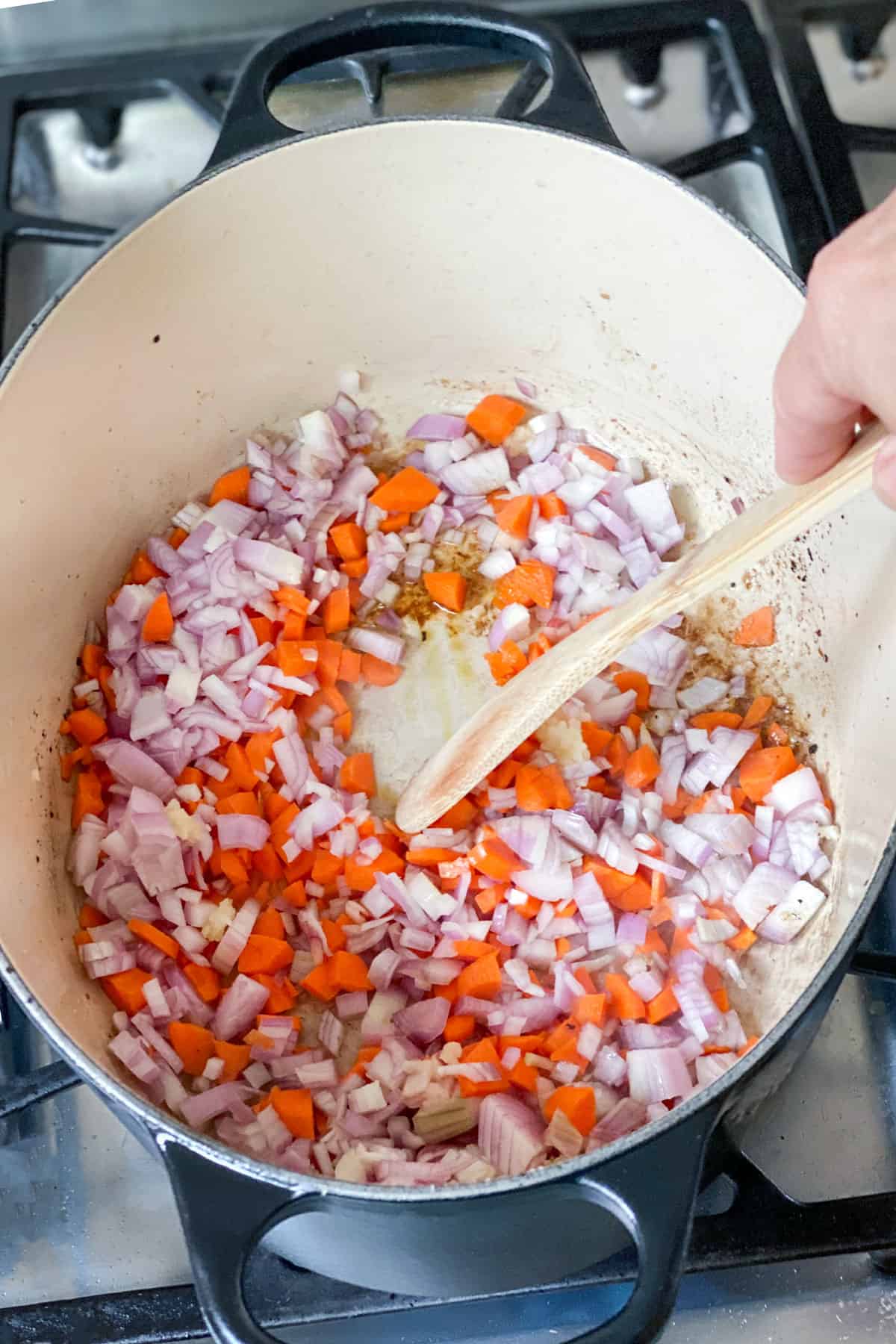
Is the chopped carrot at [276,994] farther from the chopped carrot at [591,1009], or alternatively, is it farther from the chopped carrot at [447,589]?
the chopped carrot at [447,589]

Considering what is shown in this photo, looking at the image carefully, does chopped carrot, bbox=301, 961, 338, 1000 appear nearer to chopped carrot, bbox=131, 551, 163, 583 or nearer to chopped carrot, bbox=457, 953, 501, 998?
chopped carrot, bbox=457, 953, 501, 998

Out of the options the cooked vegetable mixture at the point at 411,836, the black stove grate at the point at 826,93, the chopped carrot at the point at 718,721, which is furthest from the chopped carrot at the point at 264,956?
the black stove grate at the point at 826,93

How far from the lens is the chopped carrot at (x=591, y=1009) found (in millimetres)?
1023

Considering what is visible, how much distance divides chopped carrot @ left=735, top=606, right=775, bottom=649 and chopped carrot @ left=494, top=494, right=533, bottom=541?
9.5 inches

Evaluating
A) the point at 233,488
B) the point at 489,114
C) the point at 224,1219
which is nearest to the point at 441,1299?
the point at 224,1219

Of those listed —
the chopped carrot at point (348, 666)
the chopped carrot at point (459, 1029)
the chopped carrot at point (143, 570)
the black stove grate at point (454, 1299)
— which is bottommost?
the black stove grate at point (454, 1299)

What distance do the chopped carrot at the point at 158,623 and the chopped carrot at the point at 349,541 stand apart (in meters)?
0.18

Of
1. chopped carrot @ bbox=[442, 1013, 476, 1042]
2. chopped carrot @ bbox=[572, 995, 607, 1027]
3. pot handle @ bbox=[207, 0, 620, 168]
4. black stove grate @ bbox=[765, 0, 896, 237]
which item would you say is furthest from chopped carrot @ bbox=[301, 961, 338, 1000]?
black stove grate @ bbox=[765, 0, 896, 237]

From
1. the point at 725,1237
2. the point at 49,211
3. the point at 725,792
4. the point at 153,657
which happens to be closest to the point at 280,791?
the point at 153,657

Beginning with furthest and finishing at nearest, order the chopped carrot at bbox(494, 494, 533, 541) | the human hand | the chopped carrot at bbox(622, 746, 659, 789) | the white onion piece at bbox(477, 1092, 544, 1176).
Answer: the chopped carrot at bbox(494, 494, 533, 541) < the chopped carrot at bbox(622, 746, 659, 789) < the white onion piece at bbox(477, 1092, 544, 1176) < the human hand

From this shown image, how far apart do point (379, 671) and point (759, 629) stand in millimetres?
372

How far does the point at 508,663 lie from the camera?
1218mm

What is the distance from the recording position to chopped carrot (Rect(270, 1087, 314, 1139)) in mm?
975

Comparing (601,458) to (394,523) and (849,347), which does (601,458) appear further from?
(849,347)
